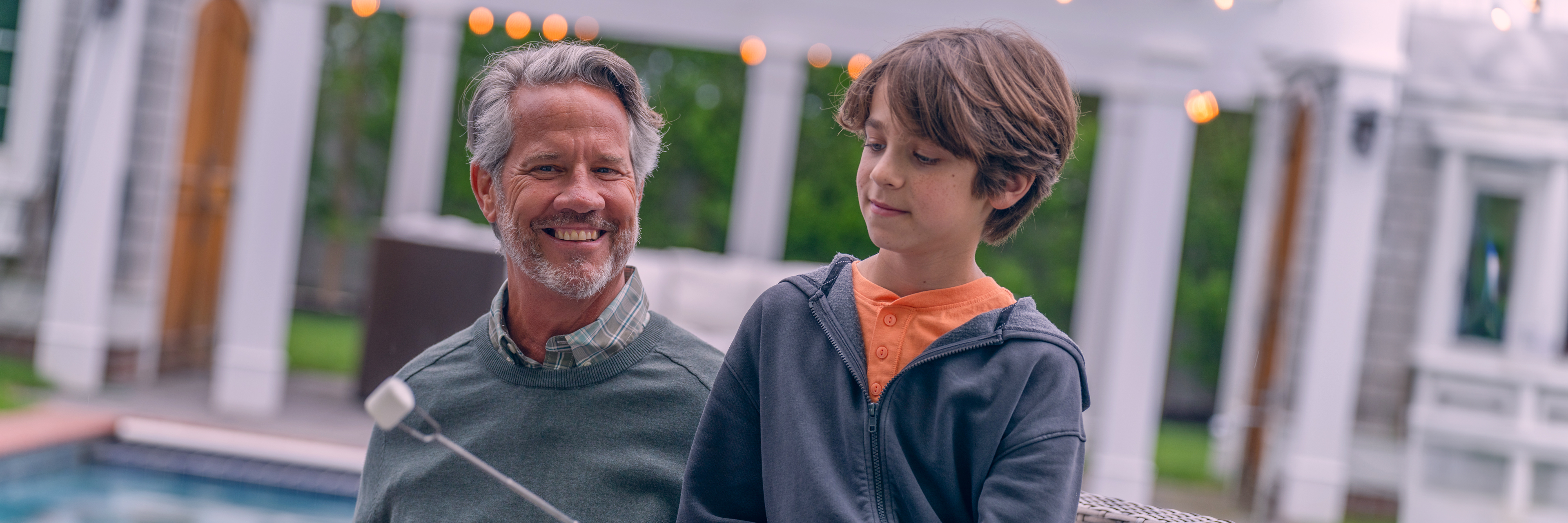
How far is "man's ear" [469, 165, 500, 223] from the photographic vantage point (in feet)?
5.02

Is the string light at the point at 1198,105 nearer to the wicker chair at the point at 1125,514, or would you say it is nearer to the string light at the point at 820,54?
the string light at the point at 820,54

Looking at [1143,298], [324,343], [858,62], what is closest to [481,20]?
[858,62]

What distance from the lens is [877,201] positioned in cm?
104

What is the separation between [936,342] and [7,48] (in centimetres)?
652

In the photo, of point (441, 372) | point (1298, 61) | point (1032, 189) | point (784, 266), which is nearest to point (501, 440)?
point (441, 372)

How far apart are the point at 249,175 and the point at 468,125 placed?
4.05 m

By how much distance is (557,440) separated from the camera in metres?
1.41

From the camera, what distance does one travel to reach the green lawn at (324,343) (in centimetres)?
759

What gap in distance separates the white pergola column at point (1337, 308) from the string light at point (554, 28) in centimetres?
384

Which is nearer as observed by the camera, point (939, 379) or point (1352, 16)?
point (939, 379)

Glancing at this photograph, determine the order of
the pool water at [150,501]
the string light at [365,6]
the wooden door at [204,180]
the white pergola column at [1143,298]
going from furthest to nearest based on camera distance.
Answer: the wooden door at [204,180] → the string light at [365,6] → the white pergola column at [1143,298] → the pool water at [150,501]

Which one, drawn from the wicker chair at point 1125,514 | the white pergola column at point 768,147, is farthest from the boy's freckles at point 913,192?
the white pergola column at point 768,147

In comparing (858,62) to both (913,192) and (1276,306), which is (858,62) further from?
(913,192)

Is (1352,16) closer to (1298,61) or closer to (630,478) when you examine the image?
(1298,61)
